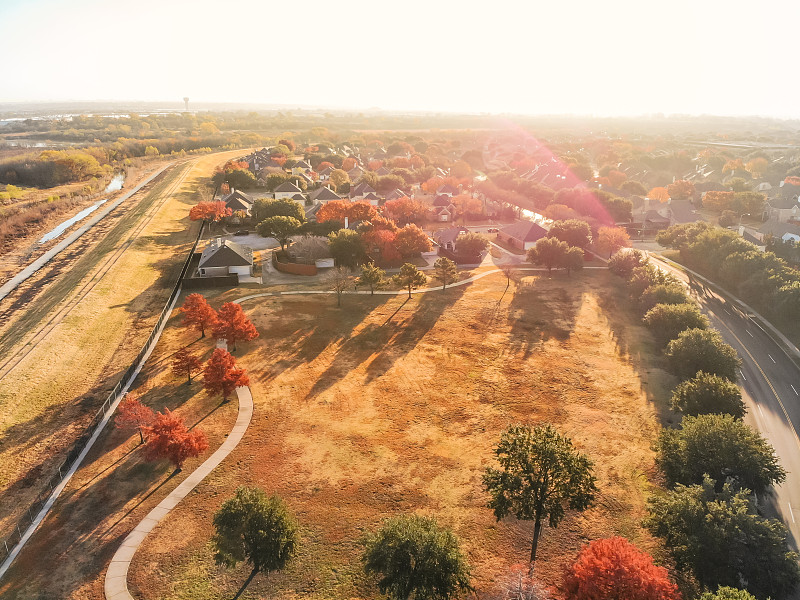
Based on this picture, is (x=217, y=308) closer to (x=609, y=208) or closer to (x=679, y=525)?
(x=679, y=525)

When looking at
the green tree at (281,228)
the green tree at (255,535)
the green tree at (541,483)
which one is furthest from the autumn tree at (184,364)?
the green tree at (281,228)

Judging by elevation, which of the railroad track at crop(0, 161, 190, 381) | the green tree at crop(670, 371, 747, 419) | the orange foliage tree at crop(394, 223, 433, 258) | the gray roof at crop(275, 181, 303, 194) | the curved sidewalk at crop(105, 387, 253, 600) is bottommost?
the curved sidewalk at crop(105, 387, 253, 600)

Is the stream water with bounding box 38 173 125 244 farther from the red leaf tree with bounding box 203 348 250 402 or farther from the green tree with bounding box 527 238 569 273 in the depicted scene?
the green tree with bounding box 527 238 569 273

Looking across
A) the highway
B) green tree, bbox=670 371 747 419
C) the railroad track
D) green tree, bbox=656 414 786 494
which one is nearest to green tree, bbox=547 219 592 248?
the highway

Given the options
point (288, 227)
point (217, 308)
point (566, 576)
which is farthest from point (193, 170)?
point (566, 576)

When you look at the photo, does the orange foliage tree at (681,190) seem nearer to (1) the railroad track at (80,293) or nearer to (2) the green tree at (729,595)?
(1) the railroad track at (80,293)

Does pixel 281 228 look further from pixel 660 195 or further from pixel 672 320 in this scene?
pixel 660 195
